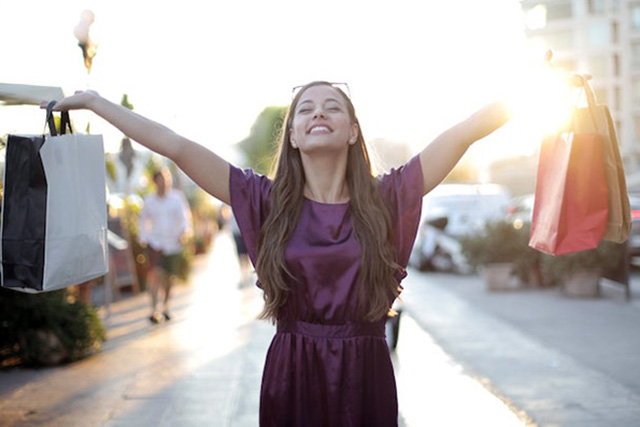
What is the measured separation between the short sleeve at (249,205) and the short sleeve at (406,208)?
45 centimetres

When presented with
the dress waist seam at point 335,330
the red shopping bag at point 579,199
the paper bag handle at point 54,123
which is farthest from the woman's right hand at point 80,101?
the red shopping bag at point 579,199

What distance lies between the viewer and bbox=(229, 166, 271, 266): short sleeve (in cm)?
283

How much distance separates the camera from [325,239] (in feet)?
8.85

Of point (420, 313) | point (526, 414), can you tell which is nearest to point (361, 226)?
point (526, 414)

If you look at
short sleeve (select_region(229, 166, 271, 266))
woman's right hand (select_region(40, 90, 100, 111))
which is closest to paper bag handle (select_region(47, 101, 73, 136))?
woman's right hand (select_region(40, 90, 100, 111))

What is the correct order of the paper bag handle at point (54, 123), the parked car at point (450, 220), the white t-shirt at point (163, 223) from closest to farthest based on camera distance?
the paper bag handle at point (54, 123) < the white t-shirt at point (163, 223) < the parked car at point (450, 220)

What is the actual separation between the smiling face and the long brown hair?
0.05m

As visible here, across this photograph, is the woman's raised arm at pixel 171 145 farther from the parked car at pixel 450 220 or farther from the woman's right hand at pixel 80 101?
the parked car at pixel 450 220

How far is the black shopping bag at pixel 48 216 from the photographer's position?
3111 mm

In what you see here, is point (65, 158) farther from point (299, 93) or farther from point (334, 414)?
point (334, 414)

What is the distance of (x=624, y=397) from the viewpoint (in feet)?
17.8

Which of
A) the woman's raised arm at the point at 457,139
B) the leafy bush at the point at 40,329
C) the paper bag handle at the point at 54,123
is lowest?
the leafy bush at the point at 40,329

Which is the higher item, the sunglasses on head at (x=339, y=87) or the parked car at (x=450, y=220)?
the sunglasses on head at (x=339, y=87)

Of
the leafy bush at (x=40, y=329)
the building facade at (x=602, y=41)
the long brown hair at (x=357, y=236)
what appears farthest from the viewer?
the building facade at (x=602, y=41)
